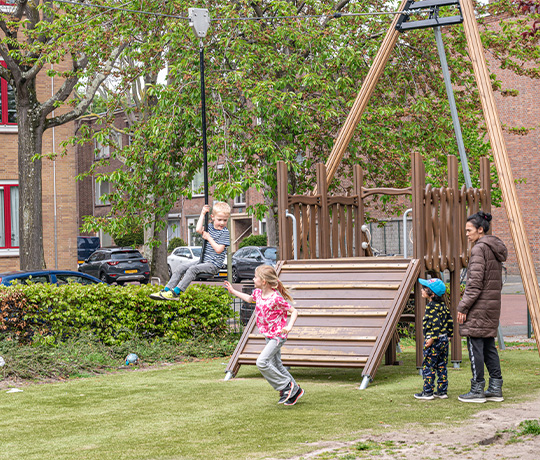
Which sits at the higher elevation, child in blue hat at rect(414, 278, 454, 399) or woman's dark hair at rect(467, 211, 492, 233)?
woman's dark hair at rect(467, 211, 492, 233)

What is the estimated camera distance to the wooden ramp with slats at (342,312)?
10.5 metres

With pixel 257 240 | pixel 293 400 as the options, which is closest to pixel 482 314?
pixel 293 400

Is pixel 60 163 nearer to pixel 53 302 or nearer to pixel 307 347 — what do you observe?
pixel 53 302

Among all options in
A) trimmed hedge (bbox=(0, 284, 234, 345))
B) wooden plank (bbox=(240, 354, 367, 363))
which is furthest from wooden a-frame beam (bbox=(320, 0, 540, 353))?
trimmed hedge (bbox=(0, 284, 234, 345))

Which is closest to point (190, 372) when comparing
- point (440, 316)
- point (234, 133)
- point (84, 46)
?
point (440, 316)

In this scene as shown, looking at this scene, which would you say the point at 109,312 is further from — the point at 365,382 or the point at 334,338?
the point at 365,382

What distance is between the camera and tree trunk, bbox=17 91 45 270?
21734 mm

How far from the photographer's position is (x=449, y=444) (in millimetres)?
6848

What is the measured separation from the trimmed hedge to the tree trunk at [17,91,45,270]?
865 cm

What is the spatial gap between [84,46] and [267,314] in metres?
12.9

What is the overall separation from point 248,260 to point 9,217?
37.6 feet

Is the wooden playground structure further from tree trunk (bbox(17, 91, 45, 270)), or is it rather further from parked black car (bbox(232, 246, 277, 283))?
parked black car (bbox(232, 246, 277, 283))

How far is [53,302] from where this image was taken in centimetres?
1312

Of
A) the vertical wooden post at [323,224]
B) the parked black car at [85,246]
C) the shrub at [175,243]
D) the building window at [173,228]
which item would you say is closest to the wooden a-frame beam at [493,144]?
the vertical wooden post at [323,224]
